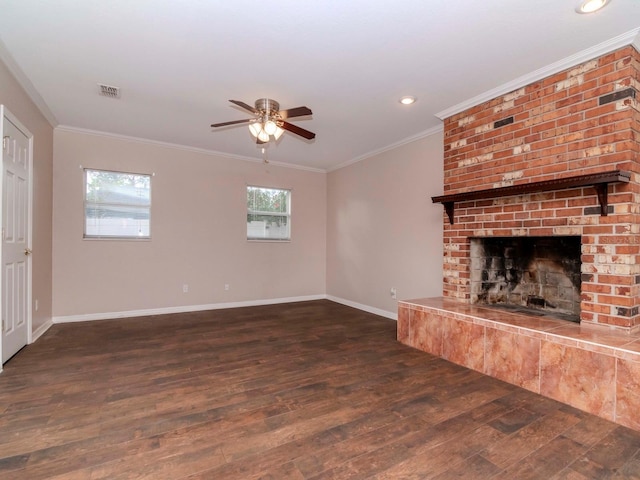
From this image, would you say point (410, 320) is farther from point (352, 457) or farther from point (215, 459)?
point (215, 459)

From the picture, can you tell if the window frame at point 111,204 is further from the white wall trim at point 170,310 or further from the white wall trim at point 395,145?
the white wall trim at point 395,145

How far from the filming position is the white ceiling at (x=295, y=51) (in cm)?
203

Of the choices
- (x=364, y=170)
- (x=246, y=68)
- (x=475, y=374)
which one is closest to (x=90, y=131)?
(x=246, y=68)

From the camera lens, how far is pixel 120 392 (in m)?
2.33

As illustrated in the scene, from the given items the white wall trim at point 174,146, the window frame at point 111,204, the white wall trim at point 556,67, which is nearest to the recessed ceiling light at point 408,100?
the white wall trim at point 556,67

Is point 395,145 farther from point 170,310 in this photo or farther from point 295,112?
point 170,310

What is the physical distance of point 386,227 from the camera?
4816mm

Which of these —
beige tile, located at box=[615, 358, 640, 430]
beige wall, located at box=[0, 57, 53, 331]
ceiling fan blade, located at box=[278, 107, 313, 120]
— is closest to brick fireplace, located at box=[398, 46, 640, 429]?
beige tile, located at box=[615, 358, 640, 430]

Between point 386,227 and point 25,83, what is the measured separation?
4.32m

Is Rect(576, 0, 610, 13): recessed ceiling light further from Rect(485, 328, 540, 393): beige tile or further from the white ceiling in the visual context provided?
Rect(485, 328, 540, 393): beige tile

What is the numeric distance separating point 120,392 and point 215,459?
1169mm

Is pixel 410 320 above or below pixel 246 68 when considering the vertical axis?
below

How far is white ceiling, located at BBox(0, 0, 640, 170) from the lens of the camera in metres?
2.03

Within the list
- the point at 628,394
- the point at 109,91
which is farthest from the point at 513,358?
the point at 109,91
